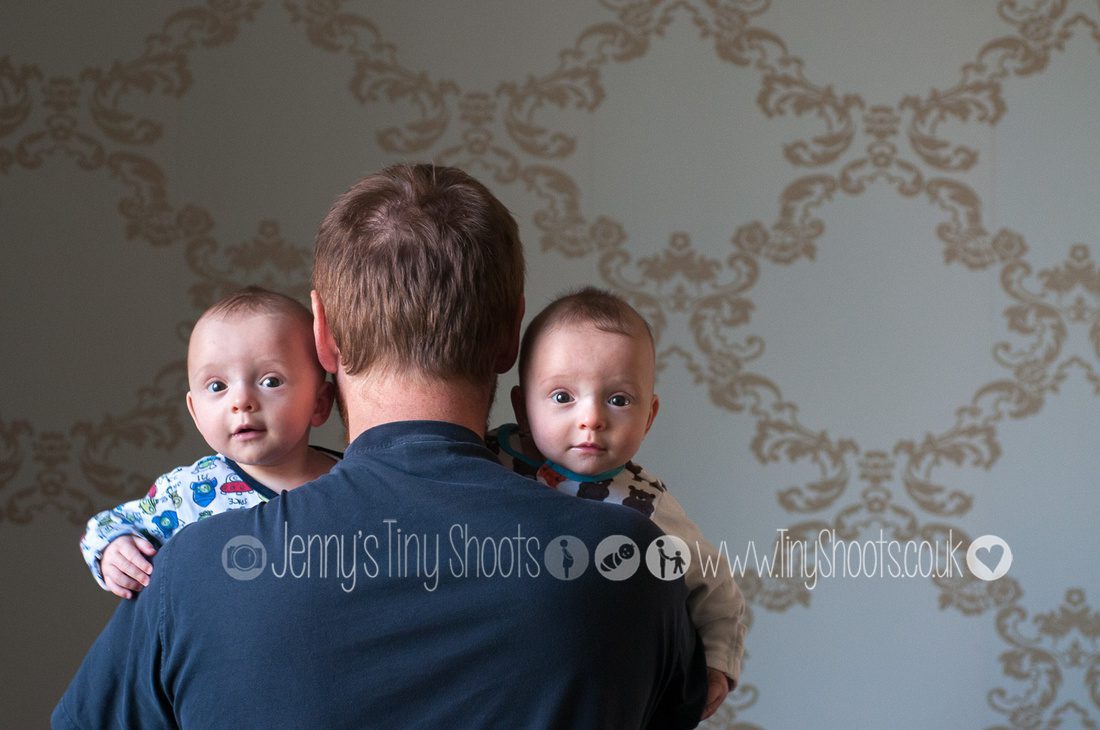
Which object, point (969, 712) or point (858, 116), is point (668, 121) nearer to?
point (858, 116)

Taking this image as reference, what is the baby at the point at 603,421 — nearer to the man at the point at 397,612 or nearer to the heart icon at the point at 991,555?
the man at the point at 397,612

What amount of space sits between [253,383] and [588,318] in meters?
0.35

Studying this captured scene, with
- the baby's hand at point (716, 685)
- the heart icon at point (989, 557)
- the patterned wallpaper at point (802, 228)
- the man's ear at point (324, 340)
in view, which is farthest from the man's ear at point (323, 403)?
the heart icon at point (989, 557)

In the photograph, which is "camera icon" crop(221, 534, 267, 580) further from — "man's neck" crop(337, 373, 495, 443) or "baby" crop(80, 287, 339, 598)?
"baby" crop(80, 287, 339, 598)

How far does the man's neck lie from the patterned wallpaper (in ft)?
4.84

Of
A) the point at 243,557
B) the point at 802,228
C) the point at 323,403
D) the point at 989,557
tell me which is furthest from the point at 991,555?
the point at 243,557

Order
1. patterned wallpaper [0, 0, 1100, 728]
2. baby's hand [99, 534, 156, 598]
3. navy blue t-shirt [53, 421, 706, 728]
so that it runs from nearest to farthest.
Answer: navy blue t-shirt [53, 421, 706, 728] → baby's hand [99, 534, 156, 598] → patterned wallpaper [0, 0, 1100, 728]

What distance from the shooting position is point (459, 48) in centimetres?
246

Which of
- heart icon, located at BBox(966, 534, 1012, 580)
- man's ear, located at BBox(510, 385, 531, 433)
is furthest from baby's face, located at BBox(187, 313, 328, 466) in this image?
heart icon, located at BBox(966, 534, 1012, 580)

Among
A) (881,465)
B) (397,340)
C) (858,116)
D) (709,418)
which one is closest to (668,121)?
(858,116)

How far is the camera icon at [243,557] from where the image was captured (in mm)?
868

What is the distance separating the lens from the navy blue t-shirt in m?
0.86

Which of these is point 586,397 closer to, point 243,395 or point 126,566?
point 243,395

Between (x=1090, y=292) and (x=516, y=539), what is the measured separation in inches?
Result: 82.1
